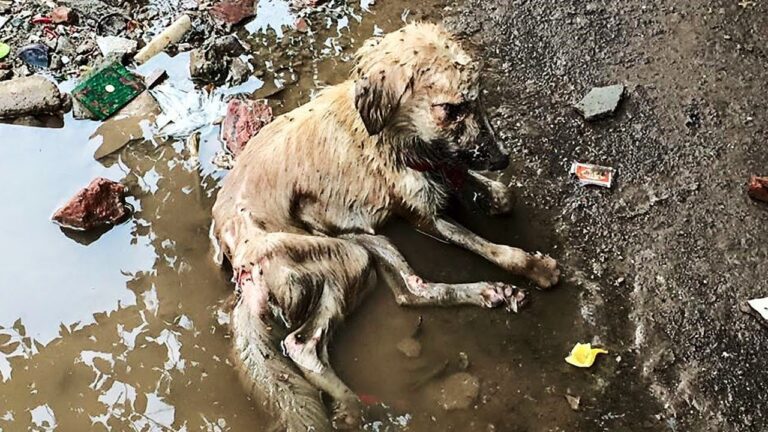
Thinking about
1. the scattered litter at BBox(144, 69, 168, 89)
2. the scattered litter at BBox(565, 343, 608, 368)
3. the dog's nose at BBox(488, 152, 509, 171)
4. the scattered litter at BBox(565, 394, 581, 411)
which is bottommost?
the scattered litter at BBox(565, 394, 581, 411)

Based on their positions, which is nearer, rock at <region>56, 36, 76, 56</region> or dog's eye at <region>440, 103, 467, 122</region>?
dog's eye at <region>440, 103, 467, 122</region>

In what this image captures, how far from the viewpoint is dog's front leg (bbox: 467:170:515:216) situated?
452cm

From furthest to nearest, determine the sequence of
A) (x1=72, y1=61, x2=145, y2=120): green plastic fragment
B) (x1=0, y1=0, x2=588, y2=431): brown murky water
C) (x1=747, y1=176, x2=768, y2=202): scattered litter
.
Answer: (x1=72, y1=61, x2=145, y2=120): green plastic fragment, (x1=747, y1=176, x2=768, y2=202): scattered litter, (x1=0, y1=0, x2=588, y2=431): brown murky water

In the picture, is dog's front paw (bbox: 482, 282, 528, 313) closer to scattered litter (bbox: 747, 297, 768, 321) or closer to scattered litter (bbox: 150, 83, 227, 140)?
scattered litter (bbox: 747, 297, 768, 321)

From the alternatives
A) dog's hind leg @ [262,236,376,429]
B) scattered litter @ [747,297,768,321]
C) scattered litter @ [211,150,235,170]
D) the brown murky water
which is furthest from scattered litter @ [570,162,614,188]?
scattered litter @ [211,150,235,170]

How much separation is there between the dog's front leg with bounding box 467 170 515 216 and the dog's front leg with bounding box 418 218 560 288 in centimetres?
24

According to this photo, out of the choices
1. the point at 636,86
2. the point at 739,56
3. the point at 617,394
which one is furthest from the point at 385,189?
the point at 739,56

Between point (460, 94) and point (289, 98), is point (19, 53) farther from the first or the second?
point (460, 94)

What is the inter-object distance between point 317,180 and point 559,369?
1645 millimetres

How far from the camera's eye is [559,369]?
3904mm

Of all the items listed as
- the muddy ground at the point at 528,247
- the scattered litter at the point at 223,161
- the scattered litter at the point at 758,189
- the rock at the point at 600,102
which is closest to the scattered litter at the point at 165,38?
the muddy ground at the point at 528,247

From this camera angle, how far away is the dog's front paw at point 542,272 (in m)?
4.18

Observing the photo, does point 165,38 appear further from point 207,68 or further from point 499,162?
point 499,162

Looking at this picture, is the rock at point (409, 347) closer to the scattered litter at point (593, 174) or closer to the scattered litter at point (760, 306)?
the scattered litter at point (593, 174)
